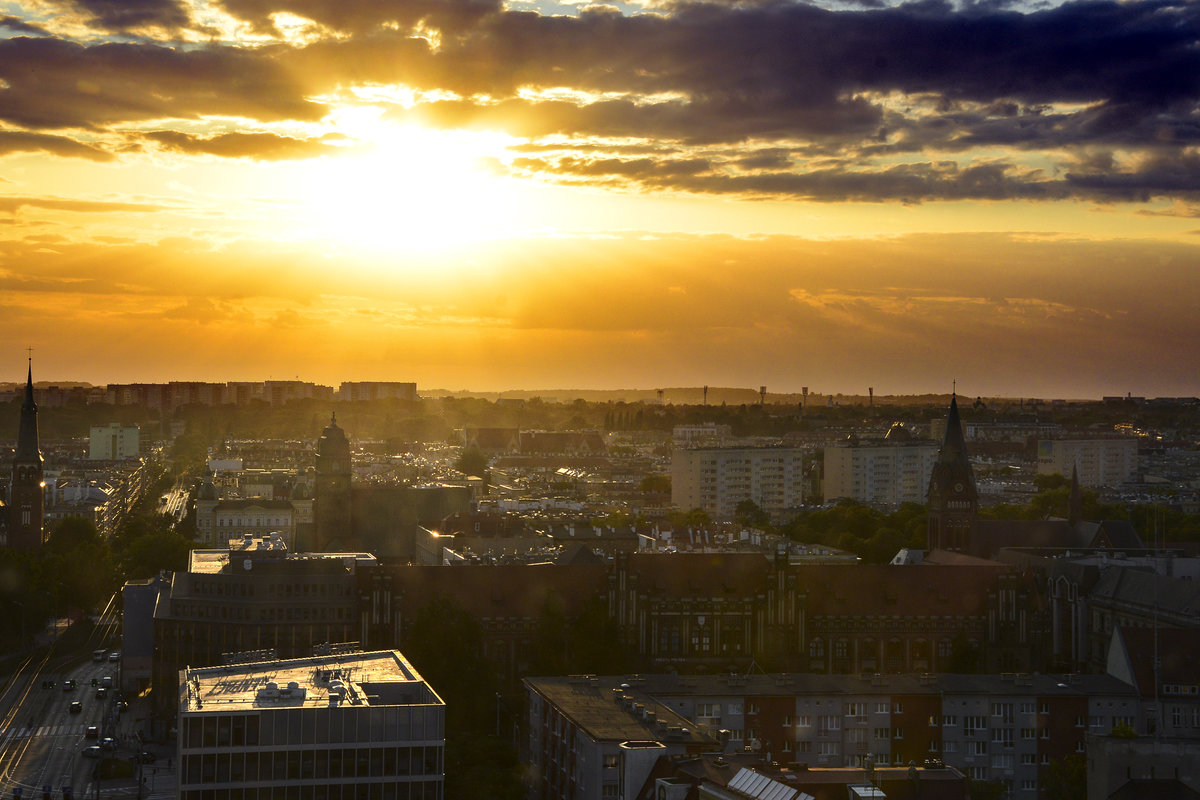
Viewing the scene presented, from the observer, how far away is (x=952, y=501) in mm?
113625

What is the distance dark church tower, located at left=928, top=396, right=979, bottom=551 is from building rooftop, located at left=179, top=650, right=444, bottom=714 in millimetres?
60077

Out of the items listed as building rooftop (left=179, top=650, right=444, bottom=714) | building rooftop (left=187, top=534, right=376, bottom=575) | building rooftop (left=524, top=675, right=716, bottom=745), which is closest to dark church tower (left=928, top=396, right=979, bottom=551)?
building rooftop (left=187, top=534, right=376, bottom=575)

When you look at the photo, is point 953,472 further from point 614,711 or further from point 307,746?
point 307,746

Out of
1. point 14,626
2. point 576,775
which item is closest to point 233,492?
point 14,626

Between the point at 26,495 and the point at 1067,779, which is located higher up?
the point at 26,495

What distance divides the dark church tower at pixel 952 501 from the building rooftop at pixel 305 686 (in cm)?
6008

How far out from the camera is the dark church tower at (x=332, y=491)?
122m

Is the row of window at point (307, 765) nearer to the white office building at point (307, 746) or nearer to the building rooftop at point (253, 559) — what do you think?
the white office building at point (307, 746)

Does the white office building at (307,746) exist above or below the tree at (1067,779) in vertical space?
above

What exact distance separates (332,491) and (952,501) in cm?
4389

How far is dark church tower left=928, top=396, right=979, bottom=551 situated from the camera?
11338 cm

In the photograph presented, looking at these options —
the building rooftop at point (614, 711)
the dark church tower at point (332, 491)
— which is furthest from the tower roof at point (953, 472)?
the building rooftop at point (614, 711)

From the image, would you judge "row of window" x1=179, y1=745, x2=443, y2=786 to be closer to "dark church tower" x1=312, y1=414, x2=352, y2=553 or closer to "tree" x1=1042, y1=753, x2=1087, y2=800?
"tree" x1=1042, y1=753, x2=1087, y2=800

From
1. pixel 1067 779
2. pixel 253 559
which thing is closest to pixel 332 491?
pixel 253 559
